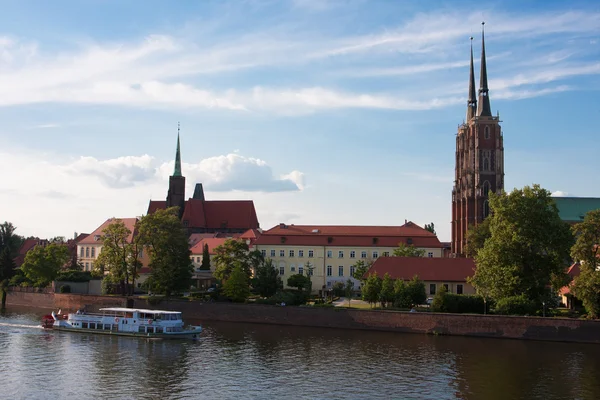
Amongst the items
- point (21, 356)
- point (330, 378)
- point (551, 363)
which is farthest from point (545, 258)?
point (21, 356)

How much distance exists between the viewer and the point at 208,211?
156 m

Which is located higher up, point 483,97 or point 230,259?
point 483,97

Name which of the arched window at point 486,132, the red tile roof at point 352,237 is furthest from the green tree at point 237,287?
the arched window at point 486,132

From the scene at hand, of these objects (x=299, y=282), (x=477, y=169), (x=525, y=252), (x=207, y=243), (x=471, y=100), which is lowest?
(x=299, y=282)

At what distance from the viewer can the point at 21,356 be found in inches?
2042

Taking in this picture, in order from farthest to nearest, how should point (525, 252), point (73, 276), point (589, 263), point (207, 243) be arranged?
point (207, 243) → point (73, 276) → point (525, 252) → point (589, 263)

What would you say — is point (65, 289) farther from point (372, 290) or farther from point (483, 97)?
point (483, 97)

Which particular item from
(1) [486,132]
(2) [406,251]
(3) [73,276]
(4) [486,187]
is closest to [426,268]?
(2) [406,251]

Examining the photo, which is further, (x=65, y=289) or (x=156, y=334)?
(x=65, y=289)

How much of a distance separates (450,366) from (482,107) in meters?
91.9

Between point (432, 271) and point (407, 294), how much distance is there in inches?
435

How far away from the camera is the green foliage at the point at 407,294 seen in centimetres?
7150

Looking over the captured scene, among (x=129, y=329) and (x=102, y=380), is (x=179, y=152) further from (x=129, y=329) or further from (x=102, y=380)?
(x=102, y=380)

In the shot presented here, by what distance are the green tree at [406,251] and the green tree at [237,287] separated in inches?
980
